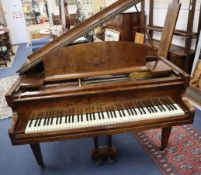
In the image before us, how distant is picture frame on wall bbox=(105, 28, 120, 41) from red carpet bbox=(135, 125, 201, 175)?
2728 millimetres

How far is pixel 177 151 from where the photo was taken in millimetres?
2229

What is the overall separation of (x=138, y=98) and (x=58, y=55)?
0.87 metres

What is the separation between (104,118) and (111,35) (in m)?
3.73

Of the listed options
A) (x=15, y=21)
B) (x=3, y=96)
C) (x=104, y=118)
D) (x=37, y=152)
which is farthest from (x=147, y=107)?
(x=15, y=21)

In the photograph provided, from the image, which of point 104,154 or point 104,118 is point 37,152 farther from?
point 104,118

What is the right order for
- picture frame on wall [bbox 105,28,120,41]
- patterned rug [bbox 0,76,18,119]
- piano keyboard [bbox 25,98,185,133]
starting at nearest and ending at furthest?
piano keyboard [bbox 25,98,185,133], patterned rug [bbox 0,76,18,119], picture frame on wall [bbox 105,28,120,41]

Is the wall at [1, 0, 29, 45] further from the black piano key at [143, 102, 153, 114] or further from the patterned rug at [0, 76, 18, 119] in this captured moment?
the black piano key at [143, 102, 153, 114]

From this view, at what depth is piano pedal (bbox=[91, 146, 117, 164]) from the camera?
83.5 inches

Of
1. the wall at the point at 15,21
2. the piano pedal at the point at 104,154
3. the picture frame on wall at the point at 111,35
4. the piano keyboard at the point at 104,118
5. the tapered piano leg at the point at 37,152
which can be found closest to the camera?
the piano keyboard at the point at 104,118

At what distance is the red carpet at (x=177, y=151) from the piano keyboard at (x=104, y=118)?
769 millimetres

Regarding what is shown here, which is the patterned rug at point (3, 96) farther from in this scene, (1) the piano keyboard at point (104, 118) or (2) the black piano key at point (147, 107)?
(2) the black piano key at point (147, 107)

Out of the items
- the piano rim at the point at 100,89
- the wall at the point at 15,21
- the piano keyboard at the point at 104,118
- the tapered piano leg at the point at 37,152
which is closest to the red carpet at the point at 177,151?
the piano keyboard at the point at 104,118

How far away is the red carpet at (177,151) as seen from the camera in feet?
6.60

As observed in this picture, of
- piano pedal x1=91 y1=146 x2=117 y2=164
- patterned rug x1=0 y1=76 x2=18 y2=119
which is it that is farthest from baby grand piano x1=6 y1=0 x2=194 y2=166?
patterned rug x1=0 y1=76 x2=18 y2=119
